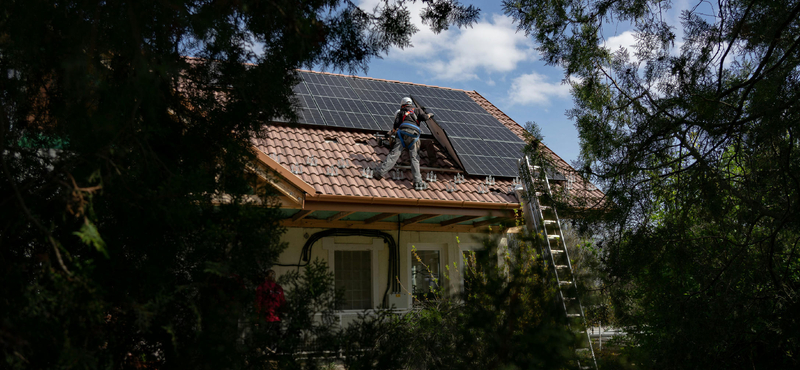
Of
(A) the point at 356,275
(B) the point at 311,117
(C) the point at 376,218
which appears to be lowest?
(A) the point at 356,275

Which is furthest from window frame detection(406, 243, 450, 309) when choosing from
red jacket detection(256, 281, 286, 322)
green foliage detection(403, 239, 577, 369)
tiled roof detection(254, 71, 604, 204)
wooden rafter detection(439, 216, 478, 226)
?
red jacket detection(256, 281, 286, 322)

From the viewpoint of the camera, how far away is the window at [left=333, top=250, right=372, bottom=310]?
10.1 metres

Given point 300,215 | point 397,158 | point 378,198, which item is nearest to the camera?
point 378,198

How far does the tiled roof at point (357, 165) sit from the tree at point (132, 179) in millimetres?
5041

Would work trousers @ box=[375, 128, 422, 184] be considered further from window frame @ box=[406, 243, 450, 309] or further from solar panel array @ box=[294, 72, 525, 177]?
window frame @ box=[406, 243, 450, 309]

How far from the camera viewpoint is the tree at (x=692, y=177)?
4.95 m

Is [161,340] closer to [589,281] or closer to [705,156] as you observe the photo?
[589,281]

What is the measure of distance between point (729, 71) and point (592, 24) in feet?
4.48

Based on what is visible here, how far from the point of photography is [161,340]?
2980 mm

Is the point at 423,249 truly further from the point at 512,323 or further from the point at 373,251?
the point at 512,323

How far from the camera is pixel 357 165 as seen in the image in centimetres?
973

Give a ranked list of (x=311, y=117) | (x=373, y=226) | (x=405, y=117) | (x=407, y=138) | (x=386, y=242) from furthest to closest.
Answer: (x=311, y=117) → (x=405, y=117) → (x=386, y=242) → (x=407, y=138) → (x=373, y=226)

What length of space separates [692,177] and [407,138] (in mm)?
5687

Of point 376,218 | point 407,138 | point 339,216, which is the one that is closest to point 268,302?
point 339,216
